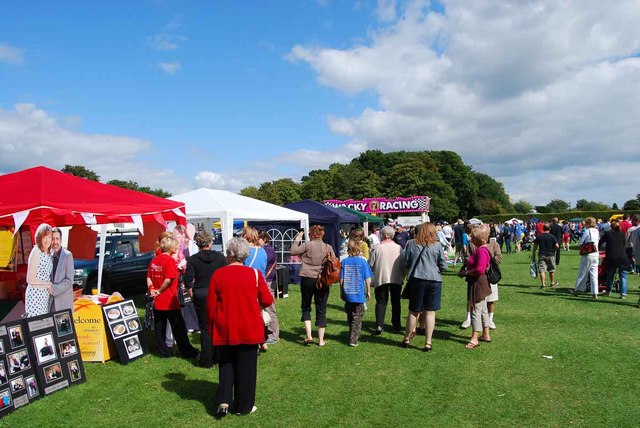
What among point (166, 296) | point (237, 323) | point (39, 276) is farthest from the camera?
point (166, 296)

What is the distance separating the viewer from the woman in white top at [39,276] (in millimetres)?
5410

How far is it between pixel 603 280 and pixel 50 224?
1138 cm

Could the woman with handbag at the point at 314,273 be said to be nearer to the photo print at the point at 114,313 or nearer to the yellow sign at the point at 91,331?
the photo print at the point at 114,313

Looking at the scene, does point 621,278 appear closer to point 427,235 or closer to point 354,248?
point 427,235

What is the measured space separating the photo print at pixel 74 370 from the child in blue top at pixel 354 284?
333cm

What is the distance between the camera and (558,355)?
575 cm

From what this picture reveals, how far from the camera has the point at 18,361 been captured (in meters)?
4.43

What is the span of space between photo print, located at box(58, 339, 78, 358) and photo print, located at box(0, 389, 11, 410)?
71 centimetres

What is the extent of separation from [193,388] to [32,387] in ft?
5.16

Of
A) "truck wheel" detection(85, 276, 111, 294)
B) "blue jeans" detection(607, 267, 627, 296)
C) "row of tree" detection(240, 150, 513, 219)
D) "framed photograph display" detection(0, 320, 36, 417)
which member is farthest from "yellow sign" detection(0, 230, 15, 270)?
"row of tree" detection(240, 150, 513, 219)

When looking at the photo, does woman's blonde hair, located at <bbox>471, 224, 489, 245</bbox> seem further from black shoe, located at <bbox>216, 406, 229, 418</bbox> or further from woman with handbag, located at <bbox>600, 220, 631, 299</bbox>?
woman with handbag, located at <bbox>600, 220, 631, 299</bbox>

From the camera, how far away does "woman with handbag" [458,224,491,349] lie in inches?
239

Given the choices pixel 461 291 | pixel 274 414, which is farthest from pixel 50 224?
pixel 461 291

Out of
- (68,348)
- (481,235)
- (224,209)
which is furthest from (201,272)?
(224,209)
